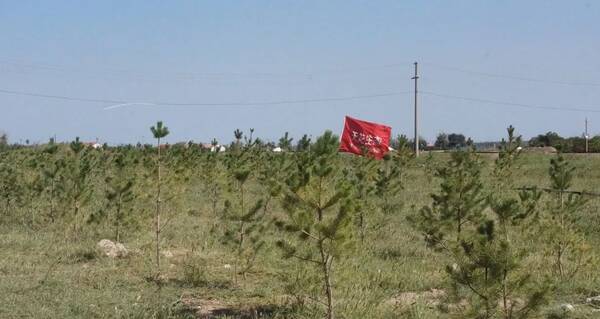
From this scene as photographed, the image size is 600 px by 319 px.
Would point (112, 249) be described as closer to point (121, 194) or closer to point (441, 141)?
point (121, 194)

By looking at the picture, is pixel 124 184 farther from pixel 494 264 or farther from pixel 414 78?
pixel 414 78

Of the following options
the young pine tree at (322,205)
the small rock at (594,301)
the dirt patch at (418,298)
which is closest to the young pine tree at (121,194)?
the dirt patch at (418,298)

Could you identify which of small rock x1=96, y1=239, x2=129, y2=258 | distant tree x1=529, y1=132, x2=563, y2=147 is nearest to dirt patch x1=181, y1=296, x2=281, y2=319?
small rock x1=96, y1=239, x2=129, y2=258

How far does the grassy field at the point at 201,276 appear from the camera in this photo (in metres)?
7.20

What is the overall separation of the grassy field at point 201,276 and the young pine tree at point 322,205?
238 millimetres

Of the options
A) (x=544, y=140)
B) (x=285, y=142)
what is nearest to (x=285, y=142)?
(x=285, y=142)

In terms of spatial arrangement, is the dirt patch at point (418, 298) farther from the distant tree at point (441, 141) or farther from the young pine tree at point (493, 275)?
the distant tree at point (441, 141)

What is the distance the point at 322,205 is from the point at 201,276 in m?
3.33

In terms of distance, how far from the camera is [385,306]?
7.30 metres

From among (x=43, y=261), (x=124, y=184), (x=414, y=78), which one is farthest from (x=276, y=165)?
(x=414, y=78)

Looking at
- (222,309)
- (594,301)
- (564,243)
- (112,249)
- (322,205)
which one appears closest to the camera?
(322,205)

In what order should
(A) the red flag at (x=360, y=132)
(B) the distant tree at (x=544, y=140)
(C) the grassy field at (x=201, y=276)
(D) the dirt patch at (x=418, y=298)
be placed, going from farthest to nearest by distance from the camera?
(B) the distant tree at (x=544, y=140) → (A) the red flag at (x=360, y=132) → (D) the dirt patch at (x=418, y=298) → (C) the grassy field at (x=201, y=276)

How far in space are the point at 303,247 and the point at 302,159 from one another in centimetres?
96

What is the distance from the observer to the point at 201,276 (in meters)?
9.16
